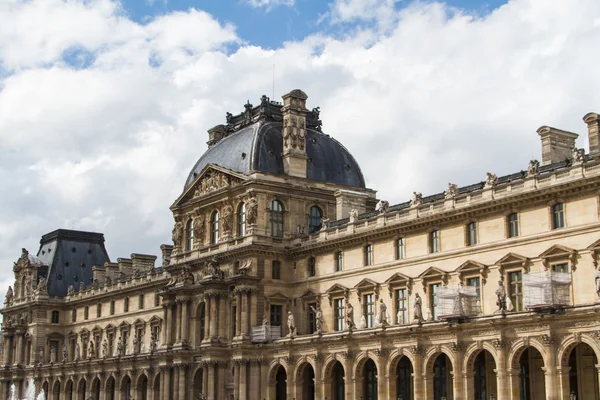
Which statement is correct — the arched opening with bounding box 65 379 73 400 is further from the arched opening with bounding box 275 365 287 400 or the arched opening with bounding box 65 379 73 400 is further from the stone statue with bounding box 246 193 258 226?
the stone statue with bounding box 246 193 258 226

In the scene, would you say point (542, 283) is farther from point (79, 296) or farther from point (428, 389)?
point (79, 296)

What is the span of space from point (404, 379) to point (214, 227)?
900 inches

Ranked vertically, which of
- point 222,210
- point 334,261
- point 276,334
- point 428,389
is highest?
point 222,210

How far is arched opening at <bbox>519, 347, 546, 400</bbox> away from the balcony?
69.6 ft

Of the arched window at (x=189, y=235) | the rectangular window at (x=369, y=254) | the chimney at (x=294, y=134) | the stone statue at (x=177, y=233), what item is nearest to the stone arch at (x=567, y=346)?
the rectangular window at (x=369, y=254)

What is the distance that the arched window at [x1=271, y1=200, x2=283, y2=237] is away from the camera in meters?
73.6

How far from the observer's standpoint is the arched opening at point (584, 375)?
4994 centimetres

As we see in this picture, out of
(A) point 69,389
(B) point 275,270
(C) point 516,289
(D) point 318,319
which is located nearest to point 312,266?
(B) point 275,270

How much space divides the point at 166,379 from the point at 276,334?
13664mm

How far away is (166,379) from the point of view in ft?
260

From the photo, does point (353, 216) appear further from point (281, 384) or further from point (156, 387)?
point (156, 387)

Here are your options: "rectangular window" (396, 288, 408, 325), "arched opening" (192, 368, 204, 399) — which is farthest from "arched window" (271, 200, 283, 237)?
"rectangular window" (396, 288, 408, 325)

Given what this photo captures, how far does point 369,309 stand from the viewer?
65.9 m

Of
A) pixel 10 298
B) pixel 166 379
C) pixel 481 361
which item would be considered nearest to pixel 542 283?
pixel 481 361
